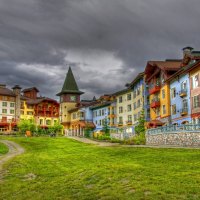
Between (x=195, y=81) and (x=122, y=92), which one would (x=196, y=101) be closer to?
(x=195, y=81)

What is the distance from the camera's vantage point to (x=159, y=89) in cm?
5638

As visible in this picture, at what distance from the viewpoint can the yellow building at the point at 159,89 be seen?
5279 cm

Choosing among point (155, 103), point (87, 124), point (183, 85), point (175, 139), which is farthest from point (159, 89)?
point (87, 124)

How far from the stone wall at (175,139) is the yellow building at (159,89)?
1512cm

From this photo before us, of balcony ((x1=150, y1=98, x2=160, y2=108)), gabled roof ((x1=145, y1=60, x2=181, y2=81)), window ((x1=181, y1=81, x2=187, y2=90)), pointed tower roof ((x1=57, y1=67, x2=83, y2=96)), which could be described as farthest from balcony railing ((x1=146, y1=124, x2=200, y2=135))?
pointed tower roof ((x1=57, y1=67, x2=83, y2=96))

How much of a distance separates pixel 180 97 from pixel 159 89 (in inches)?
342

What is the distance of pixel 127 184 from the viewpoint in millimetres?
12102

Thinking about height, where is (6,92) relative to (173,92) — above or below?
above

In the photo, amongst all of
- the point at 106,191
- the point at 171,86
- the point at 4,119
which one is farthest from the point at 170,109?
the point at 4,119

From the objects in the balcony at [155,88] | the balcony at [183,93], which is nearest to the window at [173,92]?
the balcony at [183,93]

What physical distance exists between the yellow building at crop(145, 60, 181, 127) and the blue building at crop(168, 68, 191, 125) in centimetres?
151

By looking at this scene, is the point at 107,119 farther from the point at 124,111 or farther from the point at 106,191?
the point at 106,191

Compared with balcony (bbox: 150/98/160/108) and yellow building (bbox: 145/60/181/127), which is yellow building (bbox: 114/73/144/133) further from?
balcony (bbox: 150/98/160/108)

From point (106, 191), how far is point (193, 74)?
35.1 metres
